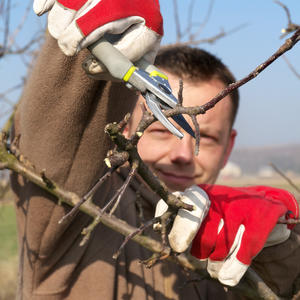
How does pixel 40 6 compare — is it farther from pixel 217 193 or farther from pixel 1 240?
pixel 1 240

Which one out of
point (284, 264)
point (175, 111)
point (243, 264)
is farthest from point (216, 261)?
point (175, 111)

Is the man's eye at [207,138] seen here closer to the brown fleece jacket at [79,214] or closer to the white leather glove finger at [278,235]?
the brown fleece jacket at [79,214]

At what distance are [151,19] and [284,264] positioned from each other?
779 mm

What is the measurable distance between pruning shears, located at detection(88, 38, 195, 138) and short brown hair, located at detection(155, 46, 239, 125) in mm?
940

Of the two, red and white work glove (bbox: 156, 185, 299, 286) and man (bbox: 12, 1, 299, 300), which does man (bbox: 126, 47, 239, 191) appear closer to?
man (bbox: 12, 1, 299, 300)

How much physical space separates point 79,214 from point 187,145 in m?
0.51

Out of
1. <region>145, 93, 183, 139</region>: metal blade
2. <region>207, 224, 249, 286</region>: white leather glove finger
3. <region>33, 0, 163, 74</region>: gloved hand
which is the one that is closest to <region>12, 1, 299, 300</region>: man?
<region>207, 224, 249, 286</region>: white leather glove finger

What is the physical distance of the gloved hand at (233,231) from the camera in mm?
1004

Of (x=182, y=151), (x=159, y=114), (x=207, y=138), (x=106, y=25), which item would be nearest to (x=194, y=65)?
(x=207, y=138)

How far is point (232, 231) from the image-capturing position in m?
1.04

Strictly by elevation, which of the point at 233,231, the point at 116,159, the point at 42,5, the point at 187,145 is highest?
the point at 42,5

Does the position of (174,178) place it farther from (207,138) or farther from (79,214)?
(79,214)

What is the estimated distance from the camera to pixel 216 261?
41.3 inches

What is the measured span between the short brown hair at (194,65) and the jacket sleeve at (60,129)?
0.60 metres
